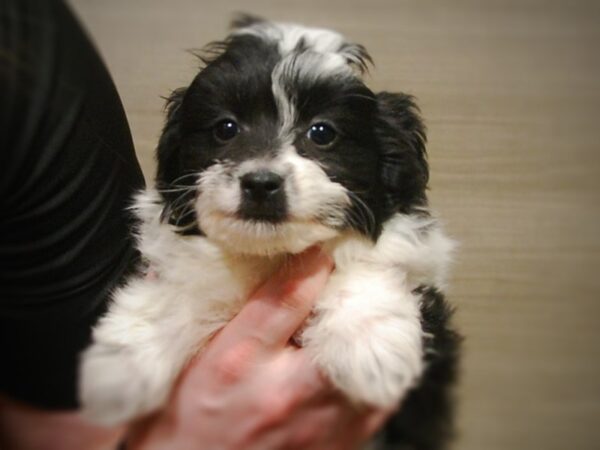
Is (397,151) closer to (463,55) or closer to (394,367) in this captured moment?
(394,367)

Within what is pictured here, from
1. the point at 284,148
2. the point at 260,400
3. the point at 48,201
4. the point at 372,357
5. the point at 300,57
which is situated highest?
the point at 300,57

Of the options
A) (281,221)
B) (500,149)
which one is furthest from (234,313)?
(500,149)

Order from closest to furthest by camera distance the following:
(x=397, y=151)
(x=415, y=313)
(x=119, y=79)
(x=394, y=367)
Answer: (x=394, y=367), (x=415, y=313), (x=397, y=151), (x=119, y=79)

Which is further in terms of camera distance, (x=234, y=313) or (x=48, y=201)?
(x=234, y=313)

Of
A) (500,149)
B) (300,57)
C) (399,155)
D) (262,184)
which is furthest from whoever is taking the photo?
(500,149)

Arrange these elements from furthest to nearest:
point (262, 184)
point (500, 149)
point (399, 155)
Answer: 1. point (500, 149)
2. point (399, 155)
3. point (262, 184)

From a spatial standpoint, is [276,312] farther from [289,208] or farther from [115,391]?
[115,391]

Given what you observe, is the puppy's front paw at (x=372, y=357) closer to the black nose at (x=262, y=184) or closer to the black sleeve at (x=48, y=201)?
the black nose at (x=262, y=184)

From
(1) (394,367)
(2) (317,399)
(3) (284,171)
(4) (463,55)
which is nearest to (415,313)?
(1) (394,367)

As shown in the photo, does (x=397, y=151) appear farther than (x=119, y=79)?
No
